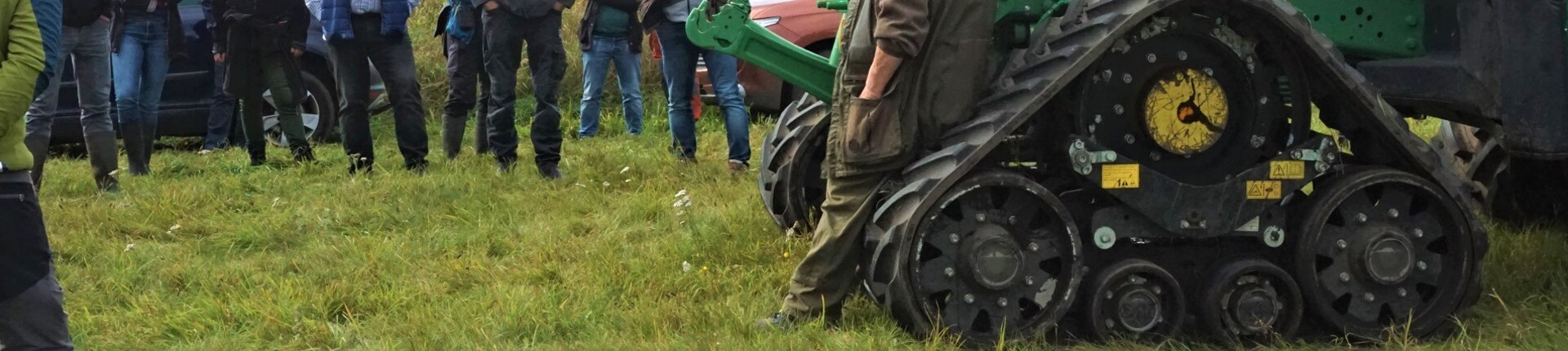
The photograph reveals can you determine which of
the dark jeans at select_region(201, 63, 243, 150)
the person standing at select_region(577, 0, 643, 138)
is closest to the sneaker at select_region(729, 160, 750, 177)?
the person standing at select_region(577, 0, 643, 138)

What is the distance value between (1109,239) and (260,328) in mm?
2789

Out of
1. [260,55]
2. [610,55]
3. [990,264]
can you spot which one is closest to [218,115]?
[260,55]

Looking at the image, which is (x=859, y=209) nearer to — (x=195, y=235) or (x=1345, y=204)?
(x=1345, y=204)

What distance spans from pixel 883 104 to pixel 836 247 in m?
0.46

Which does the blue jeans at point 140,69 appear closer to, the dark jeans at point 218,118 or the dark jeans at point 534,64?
the dark jeans at point 218,118

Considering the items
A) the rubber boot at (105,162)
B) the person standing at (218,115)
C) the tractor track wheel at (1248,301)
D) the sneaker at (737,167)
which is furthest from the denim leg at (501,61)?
the tractor track wheel at (1248,301)

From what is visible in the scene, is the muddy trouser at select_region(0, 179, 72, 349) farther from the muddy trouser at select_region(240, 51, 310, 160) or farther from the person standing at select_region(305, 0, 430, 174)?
the muddy trouser at select_region(240, 51, 310, 160)

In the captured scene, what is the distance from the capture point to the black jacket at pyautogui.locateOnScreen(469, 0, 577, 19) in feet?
25.8

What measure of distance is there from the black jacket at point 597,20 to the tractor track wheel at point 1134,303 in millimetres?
4496

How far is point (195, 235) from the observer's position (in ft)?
23.9

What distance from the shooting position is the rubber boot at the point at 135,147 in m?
9.02

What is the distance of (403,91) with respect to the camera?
8523mm

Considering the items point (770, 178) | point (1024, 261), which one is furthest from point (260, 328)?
point (1024, 261)

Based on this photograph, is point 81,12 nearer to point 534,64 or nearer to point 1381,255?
point 534,64
